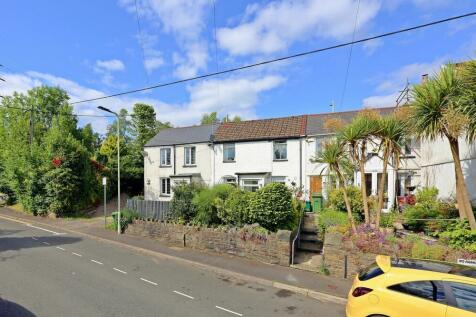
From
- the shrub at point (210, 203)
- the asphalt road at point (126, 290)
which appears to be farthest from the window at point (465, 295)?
the shrub at point (210, 203)

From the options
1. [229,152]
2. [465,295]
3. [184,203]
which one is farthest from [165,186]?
[465,295]

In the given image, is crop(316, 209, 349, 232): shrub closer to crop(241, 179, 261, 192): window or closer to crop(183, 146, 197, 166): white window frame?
crop(241, 179, 261, 192): window

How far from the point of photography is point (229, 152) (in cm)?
2516

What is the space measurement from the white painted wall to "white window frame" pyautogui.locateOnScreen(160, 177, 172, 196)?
20474 millimetres

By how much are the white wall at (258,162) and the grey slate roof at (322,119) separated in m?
1.39

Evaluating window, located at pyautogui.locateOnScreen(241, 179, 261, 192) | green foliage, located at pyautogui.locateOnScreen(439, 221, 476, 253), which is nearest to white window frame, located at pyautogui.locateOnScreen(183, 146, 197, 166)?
window, located at pyautogui.locateOnScreen(241, 179, 261, 192)

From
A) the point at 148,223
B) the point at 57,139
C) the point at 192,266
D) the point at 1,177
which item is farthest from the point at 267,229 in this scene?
the point at 1,177

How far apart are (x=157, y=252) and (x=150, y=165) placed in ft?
59.6

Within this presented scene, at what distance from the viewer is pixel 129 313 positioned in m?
6.49

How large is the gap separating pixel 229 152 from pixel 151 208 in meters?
10.2

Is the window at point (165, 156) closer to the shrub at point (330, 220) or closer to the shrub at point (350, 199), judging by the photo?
the shrub at point (350, 199)

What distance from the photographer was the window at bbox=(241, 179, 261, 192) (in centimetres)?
2344

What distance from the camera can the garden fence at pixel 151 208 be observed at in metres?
15.6

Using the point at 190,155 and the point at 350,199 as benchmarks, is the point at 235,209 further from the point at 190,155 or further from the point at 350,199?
the point at 190,155
